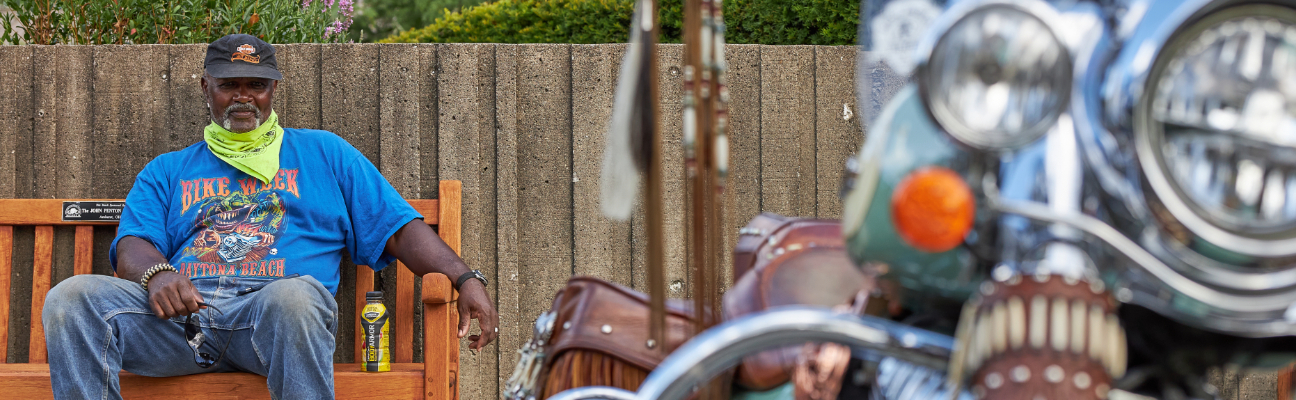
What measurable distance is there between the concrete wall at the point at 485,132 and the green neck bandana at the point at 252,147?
316 millimetres

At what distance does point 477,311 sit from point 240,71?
3.11ft

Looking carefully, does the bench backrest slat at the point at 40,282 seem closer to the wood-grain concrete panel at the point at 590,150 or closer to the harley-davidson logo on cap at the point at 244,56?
the harley-davidson logo on cap at the point at 244,56

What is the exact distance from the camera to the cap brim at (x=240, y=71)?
2900 mm

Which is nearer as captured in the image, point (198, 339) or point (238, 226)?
point (198, 339)

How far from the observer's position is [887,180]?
1.01 m

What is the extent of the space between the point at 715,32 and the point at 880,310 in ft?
1.11

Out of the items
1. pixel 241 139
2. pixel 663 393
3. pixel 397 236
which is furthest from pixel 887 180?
pixel 241 139

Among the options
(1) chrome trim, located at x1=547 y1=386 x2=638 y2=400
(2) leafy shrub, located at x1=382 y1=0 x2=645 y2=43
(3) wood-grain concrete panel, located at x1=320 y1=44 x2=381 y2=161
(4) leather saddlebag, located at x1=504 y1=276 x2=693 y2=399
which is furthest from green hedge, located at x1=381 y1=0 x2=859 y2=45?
(1) chrome trim, located at x1=547 y1=386 x2=638 y2=400

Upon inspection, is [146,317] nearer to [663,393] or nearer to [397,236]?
[397,236]

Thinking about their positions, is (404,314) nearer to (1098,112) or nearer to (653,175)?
(653,175)

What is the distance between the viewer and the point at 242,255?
9.20 ft

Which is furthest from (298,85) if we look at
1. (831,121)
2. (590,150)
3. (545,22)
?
(545,22)

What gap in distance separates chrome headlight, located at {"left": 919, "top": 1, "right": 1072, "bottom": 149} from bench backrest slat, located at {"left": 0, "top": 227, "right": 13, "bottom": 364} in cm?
294

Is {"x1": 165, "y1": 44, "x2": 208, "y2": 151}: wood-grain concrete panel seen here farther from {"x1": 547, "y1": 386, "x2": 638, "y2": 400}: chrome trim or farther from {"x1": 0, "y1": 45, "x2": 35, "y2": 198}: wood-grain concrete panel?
{"x1": 547, "y1": 386, "x2": 638, "y2": 400}: chrome trim
